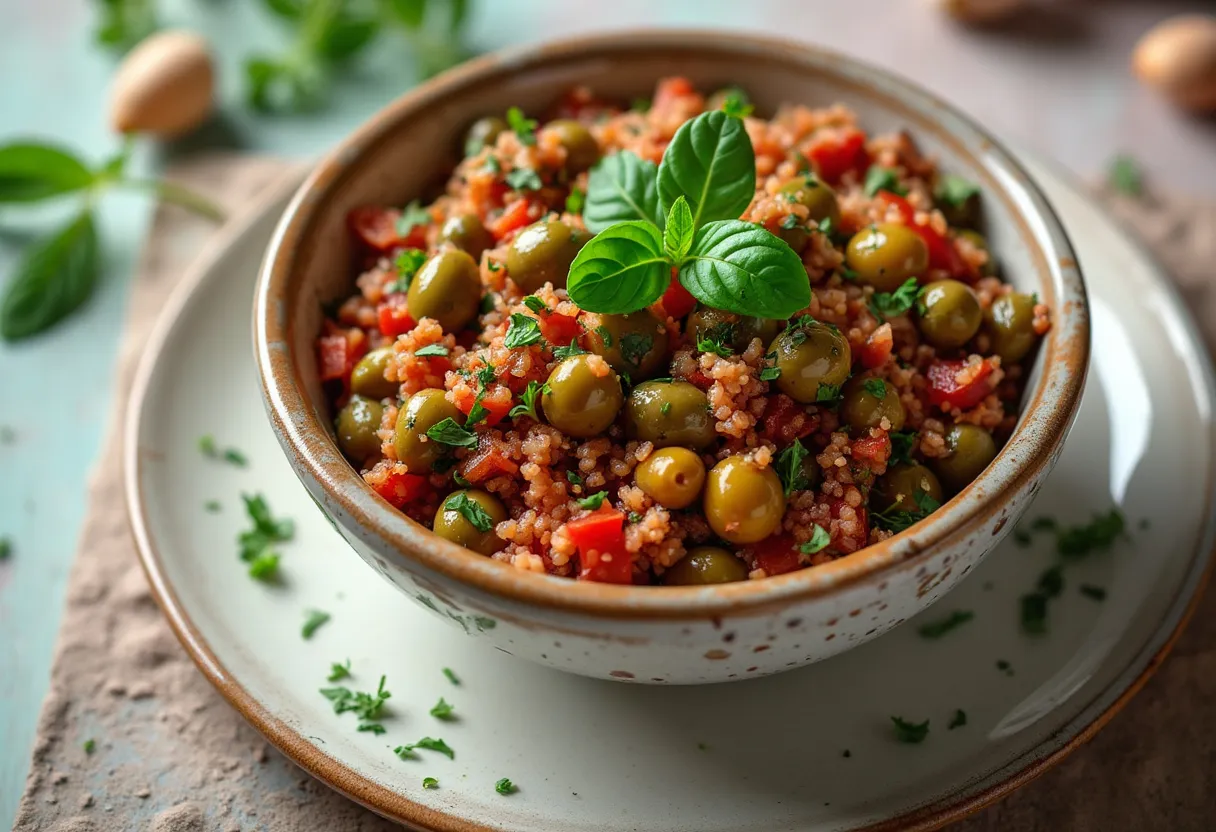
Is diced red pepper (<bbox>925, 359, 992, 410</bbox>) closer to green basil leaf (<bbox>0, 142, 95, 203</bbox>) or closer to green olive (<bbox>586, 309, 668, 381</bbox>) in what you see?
green olive (<bbox>586, 309, 668, 381</bbox>)

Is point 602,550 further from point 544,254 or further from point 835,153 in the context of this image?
point 835,153

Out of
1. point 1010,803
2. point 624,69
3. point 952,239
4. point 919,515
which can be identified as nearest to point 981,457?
point 919,515

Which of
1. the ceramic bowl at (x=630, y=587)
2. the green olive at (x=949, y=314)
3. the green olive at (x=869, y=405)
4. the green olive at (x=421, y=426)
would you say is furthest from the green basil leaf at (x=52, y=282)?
the green olive at (x=949, y=314)

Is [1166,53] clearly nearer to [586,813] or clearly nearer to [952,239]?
[952,239]

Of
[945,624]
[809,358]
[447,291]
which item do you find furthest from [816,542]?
[447,291]

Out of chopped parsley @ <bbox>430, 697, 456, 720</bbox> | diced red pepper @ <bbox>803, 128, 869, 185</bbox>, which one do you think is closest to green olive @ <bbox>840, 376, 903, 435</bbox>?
diced red pepper @ <bbox>803, 128, 869, 185</bbox>

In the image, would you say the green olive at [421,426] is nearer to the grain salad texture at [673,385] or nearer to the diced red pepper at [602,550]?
the grain salad texture at [673,385]
